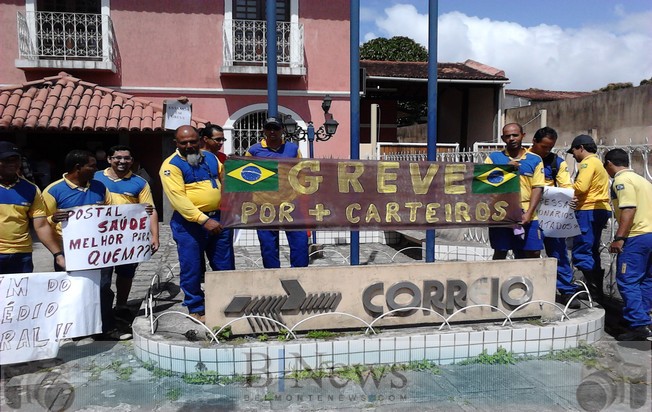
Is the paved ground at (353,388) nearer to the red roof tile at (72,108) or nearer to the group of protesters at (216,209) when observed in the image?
the group of protesters at (216,209)

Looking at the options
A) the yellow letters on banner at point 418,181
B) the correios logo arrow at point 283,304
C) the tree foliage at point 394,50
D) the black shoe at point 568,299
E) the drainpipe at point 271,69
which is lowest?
the black shoe at point 568,299

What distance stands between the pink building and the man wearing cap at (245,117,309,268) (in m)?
7.20

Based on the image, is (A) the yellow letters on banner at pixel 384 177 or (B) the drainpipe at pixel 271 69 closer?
(A) the yellow letters on banner at pixel 384 177

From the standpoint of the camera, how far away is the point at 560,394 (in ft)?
11.7

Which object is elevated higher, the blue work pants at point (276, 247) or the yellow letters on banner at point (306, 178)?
the yellow letters on banner at point (306, 178)

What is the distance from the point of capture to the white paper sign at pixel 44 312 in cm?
389

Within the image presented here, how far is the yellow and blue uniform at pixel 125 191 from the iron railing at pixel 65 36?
9.06 m

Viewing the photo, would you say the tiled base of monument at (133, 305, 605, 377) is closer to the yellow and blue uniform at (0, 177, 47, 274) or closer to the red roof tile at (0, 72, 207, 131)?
the yellow and blue uniform at (0, 177, 47, 274)

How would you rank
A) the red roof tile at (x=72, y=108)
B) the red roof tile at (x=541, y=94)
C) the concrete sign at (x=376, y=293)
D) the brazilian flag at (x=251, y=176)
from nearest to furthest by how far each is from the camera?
1. the concrete sign at (x=376, y=293)
2. the brazilian flag at (x=251, y=176)
3. the red roof tile at (x=72, y=108)
4. the red roof tile at (x=541, y=94)

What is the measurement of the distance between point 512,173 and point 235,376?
3136 millimetres

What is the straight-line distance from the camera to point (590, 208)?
5.29 m

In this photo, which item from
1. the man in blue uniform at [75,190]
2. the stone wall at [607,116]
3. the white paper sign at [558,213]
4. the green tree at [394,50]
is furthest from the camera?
the green tree at [394,50]

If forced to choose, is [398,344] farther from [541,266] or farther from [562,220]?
[562,220]

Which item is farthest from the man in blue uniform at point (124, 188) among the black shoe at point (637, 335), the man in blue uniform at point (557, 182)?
the black shoe at point (637, 335)
